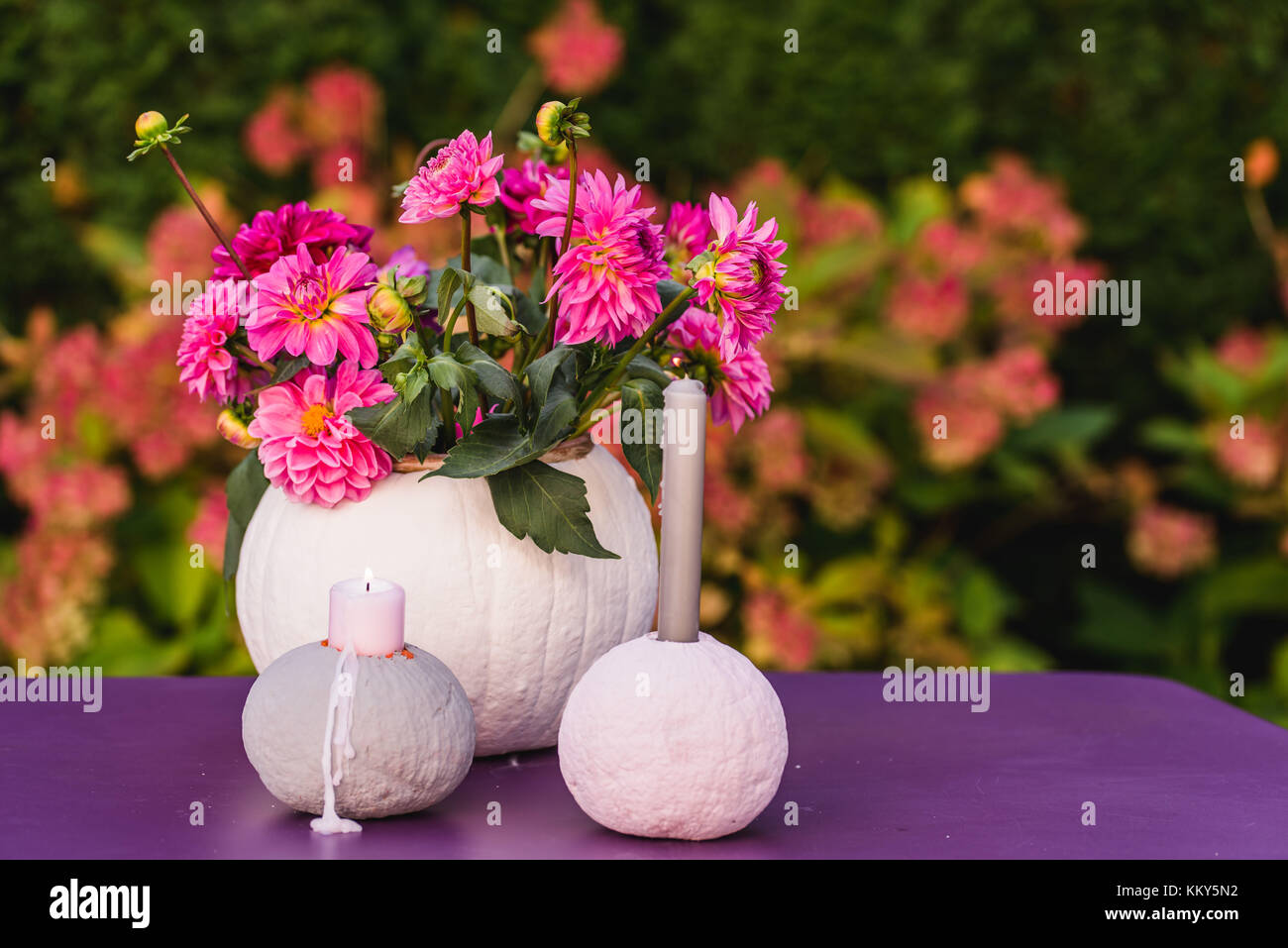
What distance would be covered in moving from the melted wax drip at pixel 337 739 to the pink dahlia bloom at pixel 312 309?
19 cm

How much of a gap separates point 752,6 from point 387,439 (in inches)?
68.3

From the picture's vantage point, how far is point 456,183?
83cm

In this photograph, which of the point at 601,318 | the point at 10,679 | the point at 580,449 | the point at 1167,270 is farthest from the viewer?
the point at 1167,270

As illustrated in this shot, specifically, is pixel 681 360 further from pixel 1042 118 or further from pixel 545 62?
pixel 1042 118

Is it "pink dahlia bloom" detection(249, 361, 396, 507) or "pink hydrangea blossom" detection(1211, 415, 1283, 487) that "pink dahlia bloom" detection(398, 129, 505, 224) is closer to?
"pink dahlia bloom" detection(249, 361, 396, 507)

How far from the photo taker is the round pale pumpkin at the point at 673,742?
0.74 metres

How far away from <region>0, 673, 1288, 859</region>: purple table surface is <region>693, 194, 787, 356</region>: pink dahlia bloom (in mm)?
299

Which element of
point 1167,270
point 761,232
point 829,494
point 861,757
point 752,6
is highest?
point 752,6

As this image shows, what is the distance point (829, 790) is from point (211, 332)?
1.66 ft

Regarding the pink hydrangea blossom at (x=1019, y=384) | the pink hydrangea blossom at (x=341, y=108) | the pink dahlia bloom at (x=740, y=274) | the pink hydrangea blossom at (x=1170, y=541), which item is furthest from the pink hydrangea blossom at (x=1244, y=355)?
the pink dahlia bloom at (x=740, y=274)

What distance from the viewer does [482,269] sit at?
101 centimetres

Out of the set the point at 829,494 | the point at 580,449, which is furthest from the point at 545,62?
the point at 580,449

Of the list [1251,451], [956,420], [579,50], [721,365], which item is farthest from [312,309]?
[1251,451]

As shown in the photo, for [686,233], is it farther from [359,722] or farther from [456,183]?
[359,722]
